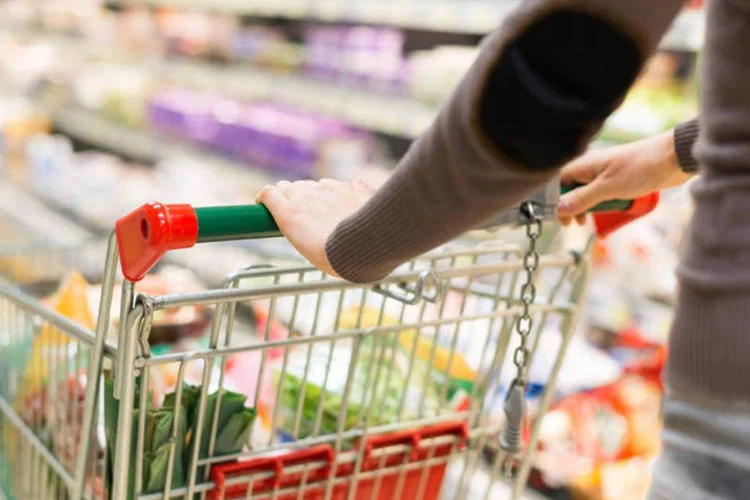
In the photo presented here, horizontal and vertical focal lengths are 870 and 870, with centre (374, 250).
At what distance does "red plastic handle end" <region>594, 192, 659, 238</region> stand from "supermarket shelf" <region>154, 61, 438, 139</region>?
1365 millimetres

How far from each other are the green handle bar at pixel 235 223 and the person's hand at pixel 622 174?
0.38 metres

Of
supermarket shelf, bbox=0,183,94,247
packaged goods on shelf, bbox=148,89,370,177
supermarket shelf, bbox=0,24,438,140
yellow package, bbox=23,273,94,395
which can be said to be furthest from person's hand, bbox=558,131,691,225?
supermarket shelf, bbox=0,183,94,247

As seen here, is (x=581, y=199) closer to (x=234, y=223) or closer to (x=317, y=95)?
(x=234, y=223)

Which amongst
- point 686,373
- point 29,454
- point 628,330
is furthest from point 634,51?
point 628,330

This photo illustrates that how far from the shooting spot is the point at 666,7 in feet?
1.86

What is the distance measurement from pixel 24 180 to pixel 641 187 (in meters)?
3.13

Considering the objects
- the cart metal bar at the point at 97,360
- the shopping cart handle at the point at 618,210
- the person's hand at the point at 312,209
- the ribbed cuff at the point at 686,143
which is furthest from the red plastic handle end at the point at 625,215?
the cart metal bar at the point at 97,360

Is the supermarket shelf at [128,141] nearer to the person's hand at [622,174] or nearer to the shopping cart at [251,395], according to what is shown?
the shopping cart at [251,395]

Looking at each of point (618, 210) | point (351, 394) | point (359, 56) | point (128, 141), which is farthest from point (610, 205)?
point (128, 141)

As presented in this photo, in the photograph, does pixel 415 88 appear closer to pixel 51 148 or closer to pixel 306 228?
pixel 51 148

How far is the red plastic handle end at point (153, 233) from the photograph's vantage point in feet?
2.48

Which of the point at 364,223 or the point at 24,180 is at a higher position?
the point at 364,223

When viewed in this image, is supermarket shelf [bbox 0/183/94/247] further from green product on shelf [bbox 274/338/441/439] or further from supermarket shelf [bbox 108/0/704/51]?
green product on shelf [bbox 274/338/441/439]

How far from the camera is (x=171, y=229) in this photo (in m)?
0.76
